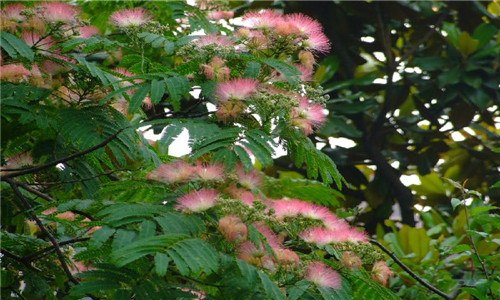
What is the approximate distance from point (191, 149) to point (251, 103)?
0.19m

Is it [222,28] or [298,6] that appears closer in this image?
[222,28]

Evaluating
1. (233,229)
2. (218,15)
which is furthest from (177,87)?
(218,15)

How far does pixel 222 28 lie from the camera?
12.1 feet

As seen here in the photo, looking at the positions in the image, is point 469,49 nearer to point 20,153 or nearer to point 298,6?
point 298,6

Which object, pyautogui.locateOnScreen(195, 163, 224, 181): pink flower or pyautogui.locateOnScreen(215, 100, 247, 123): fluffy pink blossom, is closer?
pyautogui.locateOnScreen(195, 163, 224, 181): pink flower

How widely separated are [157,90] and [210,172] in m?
0.32

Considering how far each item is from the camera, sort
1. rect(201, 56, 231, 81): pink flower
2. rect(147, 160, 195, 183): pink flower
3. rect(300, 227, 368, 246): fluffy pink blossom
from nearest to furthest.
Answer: rect(147, 160, 195, 183): pink flower → rect(300, 227, 368, 246): fluffy pink blossom → rect(201, 56, 231, 81): pink flower

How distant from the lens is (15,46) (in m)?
2.66

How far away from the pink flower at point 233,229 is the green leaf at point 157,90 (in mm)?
417

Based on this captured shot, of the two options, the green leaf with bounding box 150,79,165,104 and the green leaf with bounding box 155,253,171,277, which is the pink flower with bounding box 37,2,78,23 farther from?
the green leaf with bounding box 155,253,171,277

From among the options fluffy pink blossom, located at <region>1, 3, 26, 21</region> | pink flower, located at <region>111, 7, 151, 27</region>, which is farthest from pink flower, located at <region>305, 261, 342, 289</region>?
fluffy pink blossom, located at <region>1, 3, 26, 21</region>

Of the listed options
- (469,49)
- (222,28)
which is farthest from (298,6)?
(222,28)

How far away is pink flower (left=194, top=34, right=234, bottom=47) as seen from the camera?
2586 mm

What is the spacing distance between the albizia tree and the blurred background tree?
2.39m
